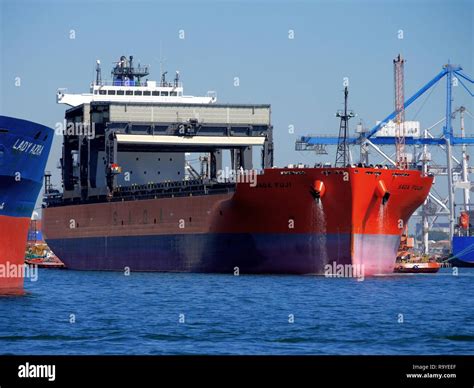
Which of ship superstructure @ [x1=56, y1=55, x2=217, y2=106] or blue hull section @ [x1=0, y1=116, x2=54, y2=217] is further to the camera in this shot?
ship superstructure @ [x1=56, y1=55, x2=217, y2=106]

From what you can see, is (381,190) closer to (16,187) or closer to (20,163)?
(20,163)

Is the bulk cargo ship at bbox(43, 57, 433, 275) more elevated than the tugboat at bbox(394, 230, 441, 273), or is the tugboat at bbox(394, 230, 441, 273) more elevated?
the bulk cargo ship at bbox(43, 57, 433, 275)

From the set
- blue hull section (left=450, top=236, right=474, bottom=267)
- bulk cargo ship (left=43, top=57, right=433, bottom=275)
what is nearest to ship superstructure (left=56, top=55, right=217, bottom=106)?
bulk cargo ship (left=43, top=57, right=433, bottom=275)

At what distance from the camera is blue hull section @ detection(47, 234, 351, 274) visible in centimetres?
5066

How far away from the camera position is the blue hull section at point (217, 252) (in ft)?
166

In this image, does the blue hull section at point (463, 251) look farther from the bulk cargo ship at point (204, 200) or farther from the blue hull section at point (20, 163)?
the blue hull section at point (20, 163)

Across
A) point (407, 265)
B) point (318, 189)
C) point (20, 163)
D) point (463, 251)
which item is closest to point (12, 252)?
point (20, 163)

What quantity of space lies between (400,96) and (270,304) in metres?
38.8

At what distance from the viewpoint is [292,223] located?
5119 cm

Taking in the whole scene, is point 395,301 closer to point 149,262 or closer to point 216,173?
point 149,262

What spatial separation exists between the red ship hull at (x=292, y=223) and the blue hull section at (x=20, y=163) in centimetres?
1583

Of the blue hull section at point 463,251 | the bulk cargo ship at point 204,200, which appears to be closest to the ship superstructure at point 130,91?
the bulk cargo ship at point 204,200

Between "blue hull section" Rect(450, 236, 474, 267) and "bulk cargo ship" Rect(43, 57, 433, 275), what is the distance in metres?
24.7

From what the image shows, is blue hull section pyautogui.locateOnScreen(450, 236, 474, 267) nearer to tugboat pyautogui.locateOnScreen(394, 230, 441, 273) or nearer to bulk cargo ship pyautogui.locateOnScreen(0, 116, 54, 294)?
tugboat pyautogui.locateOnScreen(394, 230, 441, 273)
